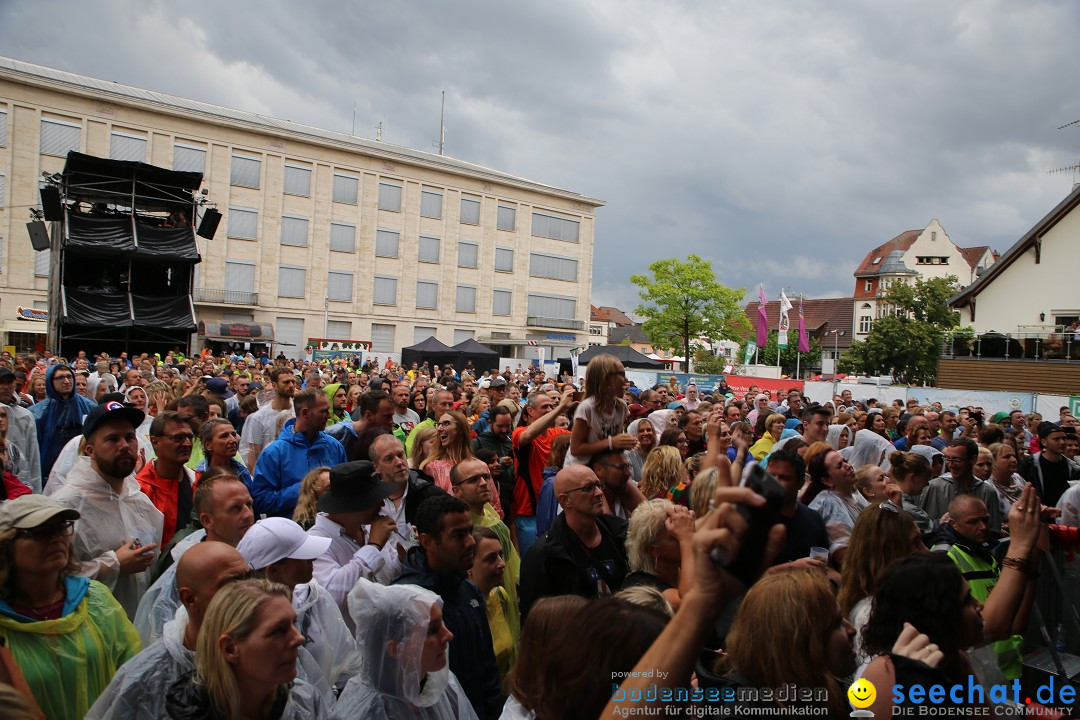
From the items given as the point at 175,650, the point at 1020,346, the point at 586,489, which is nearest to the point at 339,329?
the point at 1020,346

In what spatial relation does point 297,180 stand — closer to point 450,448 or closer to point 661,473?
point 450,448

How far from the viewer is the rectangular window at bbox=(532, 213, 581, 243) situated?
170 ft

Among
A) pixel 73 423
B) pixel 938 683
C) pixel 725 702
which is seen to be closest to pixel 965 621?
pixel 938 683

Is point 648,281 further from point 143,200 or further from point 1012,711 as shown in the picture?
point 1012,711

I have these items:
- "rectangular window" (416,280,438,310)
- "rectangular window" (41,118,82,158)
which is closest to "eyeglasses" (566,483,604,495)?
"rectangular window" (41,118,82,158)

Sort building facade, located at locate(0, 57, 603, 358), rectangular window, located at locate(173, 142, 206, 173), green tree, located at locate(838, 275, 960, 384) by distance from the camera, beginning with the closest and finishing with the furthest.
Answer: building facade, located at locate(0, 57, 603, 358) → rectangular window, located at locate(173, 142, 206, 173) → green tree, located at locate(838, 275, 960, 384)

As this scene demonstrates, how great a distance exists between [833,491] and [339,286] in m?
42.3

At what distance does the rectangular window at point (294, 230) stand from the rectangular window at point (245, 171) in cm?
266

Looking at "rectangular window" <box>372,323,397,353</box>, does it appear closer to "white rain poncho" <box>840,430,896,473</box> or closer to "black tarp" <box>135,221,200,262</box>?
"black tarp" <box>135,221,200,262</box>

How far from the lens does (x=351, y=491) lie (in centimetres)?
367

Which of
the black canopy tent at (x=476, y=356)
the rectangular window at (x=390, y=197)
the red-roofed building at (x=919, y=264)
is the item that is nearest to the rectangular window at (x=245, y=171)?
the rectangular window at (x=390, y=197)

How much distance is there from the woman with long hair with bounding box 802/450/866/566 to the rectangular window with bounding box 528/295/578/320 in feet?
153

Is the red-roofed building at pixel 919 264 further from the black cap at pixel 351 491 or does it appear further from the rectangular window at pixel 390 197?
the black cap at pixel 351 491

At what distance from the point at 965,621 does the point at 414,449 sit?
431 centimetres
